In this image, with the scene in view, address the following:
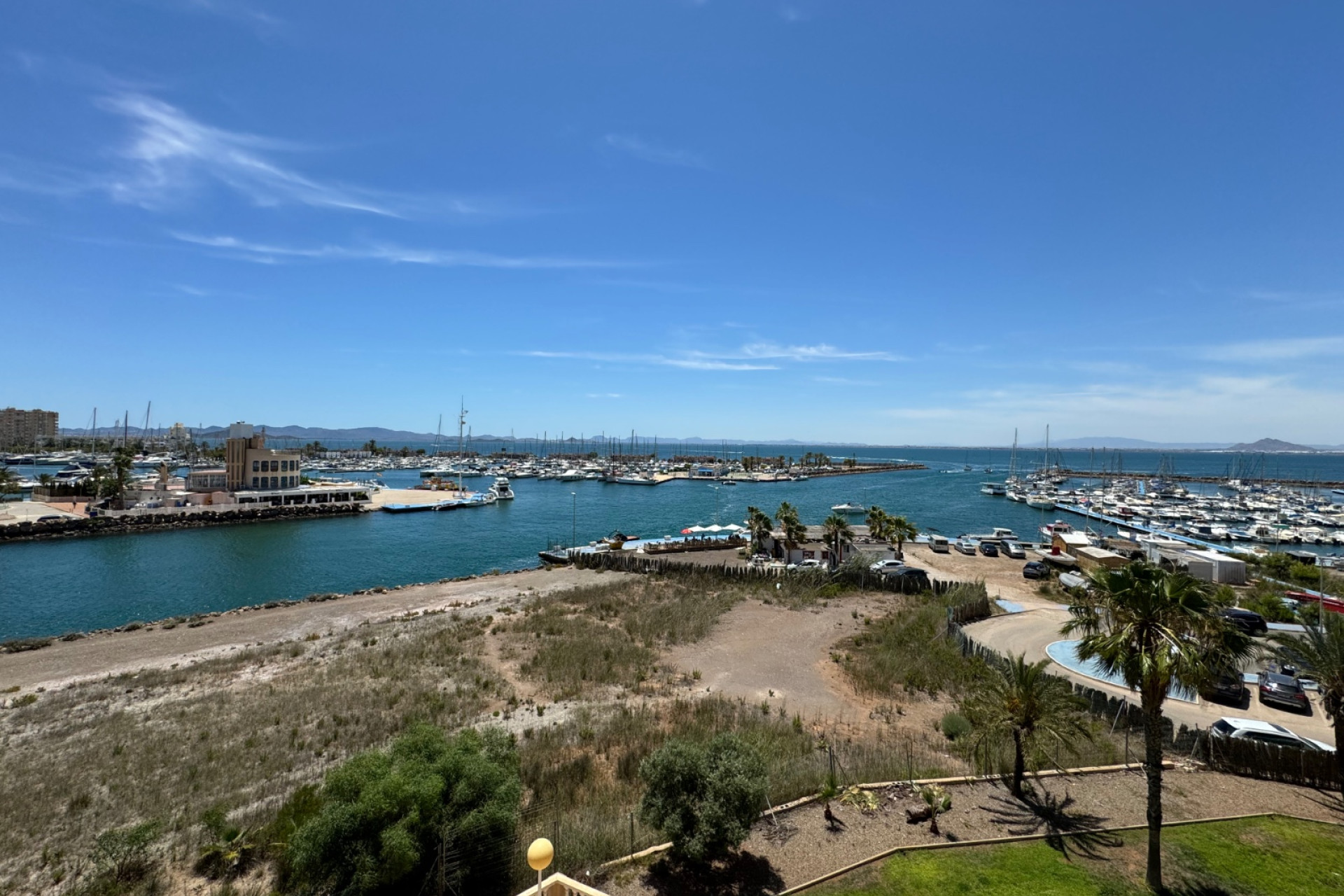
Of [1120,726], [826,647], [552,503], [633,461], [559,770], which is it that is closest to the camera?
[559,770]

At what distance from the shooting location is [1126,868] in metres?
10.1

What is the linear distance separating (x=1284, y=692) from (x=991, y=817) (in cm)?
1377

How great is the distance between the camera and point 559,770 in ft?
45.4

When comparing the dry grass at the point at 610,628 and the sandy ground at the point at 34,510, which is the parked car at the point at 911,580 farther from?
the sandy ground at the point at 34,510

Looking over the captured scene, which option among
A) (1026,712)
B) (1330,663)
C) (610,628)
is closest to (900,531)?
(610,628)

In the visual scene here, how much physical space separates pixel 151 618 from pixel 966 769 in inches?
1739

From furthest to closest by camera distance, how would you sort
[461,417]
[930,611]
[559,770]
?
[461,417], [930,611], [559,770]

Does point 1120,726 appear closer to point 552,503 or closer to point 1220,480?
point 552,503

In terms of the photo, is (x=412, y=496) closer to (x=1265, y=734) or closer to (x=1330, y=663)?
(x=1265, y=734)

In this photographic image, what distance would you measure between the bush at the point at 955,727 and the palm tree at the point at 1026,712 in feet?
8.73

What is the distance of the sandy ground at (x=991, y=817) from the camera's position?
9.98m

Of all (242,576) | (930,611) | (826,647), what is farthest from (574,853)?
(242,576)

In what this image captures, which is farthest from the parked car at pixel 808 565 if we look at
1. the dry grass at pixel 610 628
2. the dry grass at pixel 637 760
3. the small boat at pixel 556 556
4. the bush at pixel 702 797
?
the bush at pixel 702 797

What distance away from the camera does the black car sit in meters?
24.3
